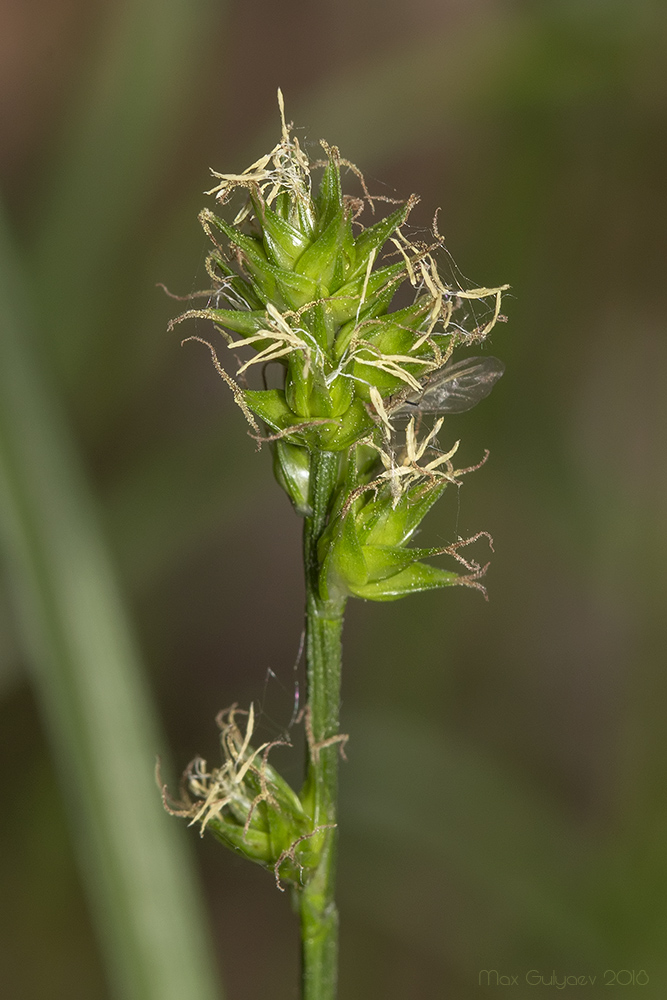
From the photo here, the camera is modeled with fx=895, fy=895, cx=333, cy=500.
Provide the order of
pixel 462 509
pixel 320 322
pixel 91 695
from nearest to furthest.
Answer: pixel 320 322, pixel 91 695, pixel 462 509

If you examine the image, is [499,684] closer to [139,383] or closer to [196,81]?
[139,383]

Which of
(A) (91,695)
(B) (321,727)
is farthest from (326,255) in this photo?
(A) (91,695)

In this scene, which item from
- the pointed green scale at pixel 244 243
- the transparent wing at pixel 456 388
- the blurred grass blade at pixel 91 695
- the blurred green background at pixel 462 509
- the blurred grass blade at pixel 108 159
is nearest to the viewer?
the pointed green scale at pixel 244 243

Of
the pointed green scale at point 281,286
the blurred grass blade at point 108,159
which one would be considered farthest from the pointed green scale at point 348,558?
the blurred grass blade at point 108,159

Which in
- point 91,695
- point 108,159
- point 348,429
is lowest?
point 91,695

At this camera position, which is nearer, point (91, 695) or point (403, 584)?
point (403, 584)

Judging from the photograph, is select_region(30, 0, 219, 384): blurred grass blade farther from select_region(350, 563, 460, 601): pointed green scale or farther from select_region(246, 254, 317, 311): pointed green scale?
select_region(350, 563, 460, 601): pointed green scale

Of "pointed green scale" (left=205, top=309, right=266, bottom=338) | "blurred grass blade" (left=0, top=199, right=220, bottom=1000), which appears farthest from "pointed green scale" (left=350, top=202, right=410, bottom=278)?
"blurred grass blade" (left=0, top=199, right=220, bottom=1000)

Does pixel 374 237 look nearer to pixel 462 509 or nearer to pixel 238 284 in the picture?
pixel 238 284

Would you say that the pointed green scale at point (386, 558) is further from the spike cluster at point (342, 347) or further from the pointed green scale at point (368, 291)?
the pointed green scale at point (368, 291)
